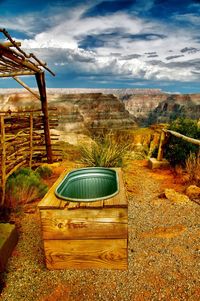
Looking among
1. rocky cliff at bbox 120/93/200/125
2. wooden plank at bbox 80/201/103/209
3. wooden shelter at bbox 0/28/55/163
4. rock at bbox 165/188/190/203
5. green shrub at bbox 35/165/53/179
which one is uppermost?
wooden shelter at bbox 0/28/55/163

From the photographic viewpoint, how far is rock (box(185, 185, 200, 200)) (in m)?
4.46

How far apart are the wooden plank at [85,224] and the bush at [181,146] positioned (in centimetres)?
403

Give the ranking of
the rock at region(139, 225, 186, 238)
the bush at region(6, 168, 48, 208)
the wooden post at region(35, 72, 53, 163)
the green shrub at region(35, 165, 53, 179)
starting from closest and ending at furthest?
the rock at region(139, 225, 186, 238), the bush at region(6, 168, 48, 208), the green shrub at region(35, 165, 53, 179), the wooden post at region(35, 72, 53, 163)

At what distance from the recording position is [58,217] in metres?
2.40

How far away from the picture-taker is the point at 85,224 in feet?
7.86

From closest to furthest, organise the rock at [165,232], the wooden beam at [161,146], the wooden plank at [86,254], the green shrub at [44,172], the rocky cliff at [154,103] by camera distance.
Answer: the wooden plank at [86,254], the rock at [165,232], the green shrub at [44,172], the wooden beam at [161,146], the rocky cliff at [154,103]

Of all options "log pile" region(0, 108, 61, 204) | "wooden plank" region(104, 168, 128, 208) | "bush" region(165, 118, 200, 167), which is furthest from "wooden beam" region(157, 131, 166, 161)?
"wooden plank" region(104, 168, 128, 208)

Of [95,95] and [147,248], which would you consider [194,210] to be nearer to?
[147,248]

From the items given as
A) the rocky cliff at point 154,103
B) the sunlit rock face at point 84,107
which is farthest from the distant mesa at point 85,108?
Result: the rocky cliff at point 154,103

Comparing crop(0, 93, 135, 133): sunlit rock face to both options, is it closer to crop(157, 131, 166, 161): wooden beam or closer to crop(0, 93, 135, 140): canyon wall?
crop(0, 93, 135, 140): canyon wall

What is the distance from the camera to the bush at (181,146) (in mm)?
6113

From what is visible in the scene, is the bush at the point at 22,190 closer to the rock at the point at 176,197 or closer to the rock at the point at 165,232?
the rock at the point at 165,232

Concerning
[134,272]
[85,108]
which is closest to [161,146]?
[134,272]

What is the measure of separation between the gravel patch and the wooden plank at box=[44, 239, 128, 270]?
0.21 ft
